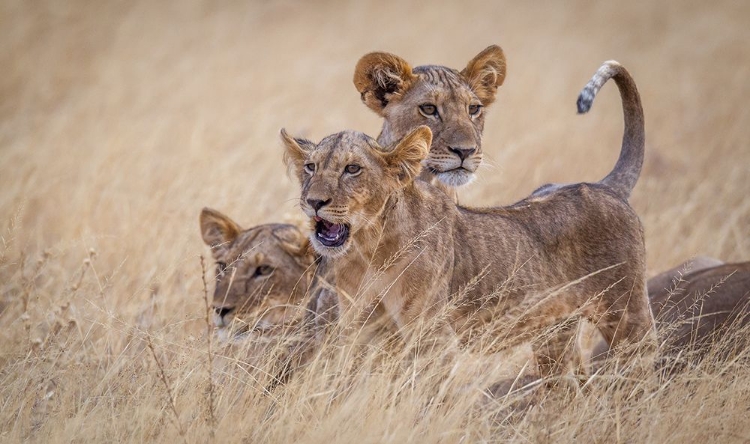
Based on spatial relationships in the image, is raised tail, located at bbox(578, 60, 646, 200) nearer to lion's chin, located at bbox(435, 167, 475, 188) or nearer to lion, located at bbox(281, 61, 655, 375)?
lion, located at bbox(281, 61, 655, 375)

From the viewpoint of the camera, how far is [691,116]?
13.3m

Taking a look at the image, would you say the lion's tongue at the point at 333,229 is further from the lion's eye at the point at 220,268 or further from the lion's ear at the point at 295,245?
the lion's eye at the point at 220,268

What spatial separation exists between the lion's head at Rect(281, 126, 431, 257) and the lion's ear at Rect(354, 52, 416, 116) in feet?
3.54

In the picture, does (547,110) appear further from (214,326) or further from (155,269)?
(214,326)

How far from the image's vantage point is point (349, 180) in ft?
14.2

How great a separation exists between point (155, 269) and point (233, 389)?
108 inches

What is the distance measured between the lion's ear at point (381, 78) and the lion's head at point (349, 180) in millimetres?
1080

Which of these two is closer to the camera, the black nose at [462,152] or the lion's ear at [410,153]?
the lion's ear at [410,153]

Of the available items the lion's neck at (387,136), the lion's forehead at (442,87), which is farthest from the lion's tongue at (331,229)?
the lion's forehead at (442,87)

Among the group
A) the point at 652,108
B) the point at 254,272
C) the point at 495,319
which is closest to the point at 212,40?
the point at 652,108

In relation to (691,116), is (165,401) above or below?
below

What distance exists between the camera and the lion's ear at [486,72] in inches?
223

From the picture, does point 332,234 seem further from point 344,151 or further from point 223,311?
point 223,311

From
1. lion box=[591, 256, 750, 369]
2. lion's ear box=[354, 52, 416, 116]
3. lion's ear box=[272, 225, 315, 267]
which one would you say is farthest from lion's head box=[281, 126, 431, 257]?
lion box=[591, 256, 750, 369]
